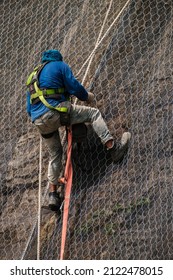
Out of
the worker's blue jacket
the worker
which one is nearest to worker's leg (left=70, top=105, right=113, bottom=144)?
the worker

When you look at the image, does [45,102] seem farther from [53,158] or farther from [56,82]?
[53,158]

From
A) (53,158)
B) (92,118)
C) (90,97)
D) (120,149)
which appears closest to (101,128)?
(92,118)

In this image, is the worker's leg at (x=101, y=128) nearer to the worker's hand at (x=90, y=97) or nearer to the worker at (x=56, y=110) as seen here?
the worker at (x=56, y=110)

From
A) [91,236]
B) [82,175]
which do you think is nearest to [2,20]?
[82,175]

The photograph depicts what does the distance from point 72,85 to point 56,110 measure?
25 centimetres

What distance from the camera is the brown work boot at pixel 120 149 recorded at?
317 inches

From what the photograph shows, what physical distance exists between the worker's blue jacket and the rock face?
53 centimetres

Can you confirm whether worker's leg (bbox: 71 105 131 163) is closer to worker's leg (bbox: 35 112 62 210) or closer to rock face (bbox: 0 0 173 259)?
rock face (bbox: 0 0 173 259)

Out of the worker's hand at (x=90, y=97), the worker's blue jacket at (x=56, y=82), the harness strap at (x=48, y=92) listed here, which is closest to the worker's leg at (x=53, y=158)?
the worker's blue jacket at (x=56, y=82)

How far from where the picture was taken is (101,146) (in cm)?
829

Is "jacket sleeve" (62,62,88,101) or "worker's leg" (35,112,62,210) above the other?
"jacket sleeve" (62,62,88,101)

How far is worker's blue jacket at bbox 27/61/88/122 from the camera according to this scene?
315 inches

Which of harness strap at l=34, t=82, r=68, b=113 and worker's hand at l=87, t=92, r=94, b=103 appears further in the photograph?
worker's hand at l=87, t=92, r=94, b=103

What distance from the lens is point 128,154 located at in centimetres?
811
